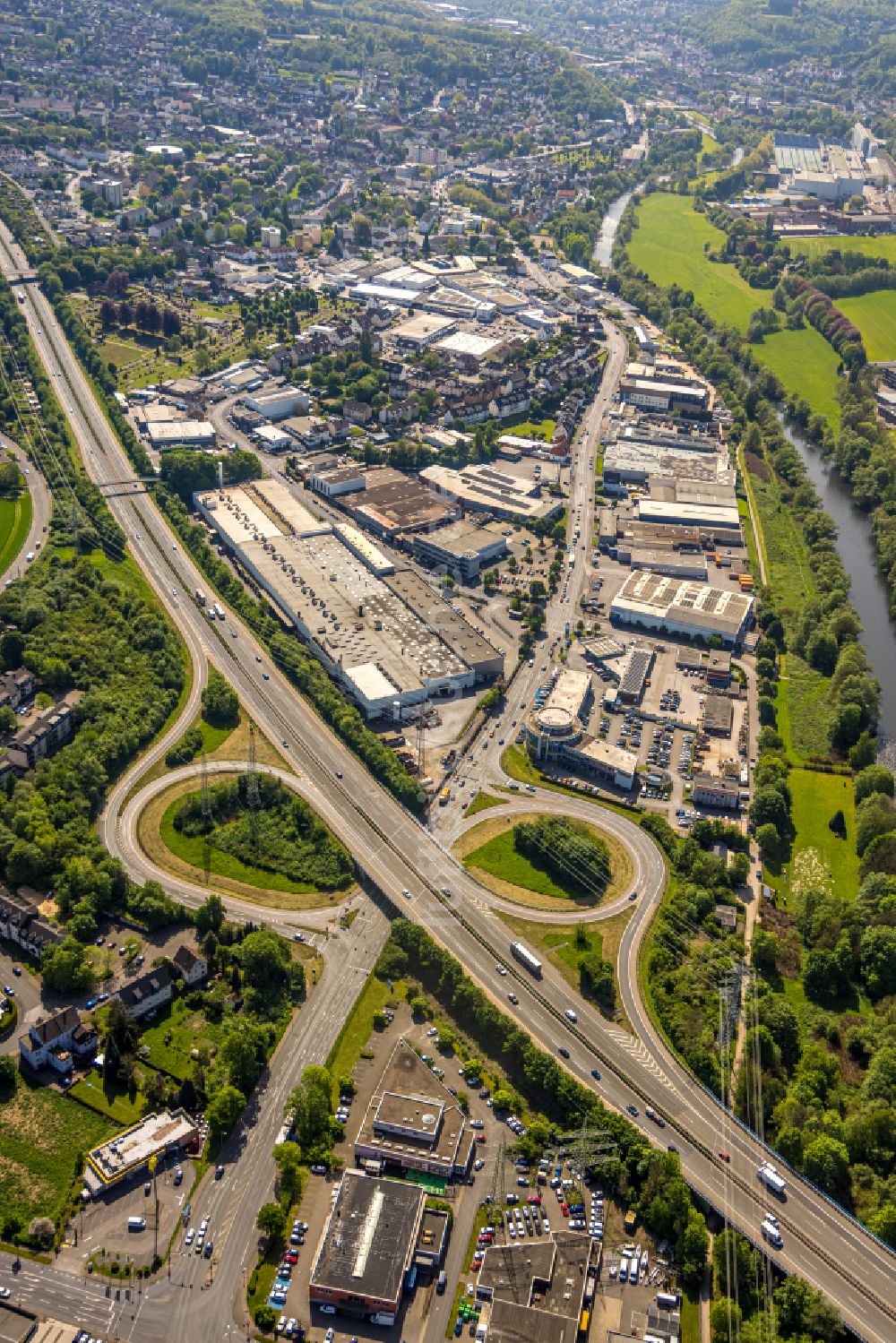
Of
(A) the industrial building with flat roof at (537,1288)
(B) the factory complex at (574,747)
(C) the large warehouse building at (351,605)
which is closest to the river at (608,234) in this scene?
(C) the large warehouse building at (351,605)

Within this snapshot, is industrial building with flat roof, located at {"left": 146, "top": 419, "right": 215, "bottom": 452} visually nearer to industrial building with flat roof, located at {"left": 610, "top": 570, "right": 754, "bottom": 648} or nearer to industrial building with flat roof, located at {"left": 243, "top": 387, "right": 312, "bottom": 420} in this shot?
industrial building with flat roof, located at {"left": 243, "top": 387, "right": 312, "bottom": 420}

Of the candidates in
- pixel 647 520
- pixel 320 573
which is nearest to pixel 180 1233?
pixel 320 573

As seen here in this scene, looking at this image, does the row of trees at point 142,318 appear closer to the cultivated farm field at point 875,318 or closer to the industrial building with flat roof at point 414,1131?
the cultivated farm field at point 875,318

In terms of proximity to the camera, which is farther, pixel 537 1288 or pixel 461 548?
pixel 461 548

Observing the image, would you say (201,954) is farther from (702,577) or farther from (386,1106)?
(702,577)

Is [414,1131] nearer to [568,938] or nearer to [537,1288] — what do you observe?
[537,1288]

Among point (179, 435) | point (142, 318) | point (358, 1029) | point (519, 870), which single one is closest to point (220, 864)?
point (358, 1029)

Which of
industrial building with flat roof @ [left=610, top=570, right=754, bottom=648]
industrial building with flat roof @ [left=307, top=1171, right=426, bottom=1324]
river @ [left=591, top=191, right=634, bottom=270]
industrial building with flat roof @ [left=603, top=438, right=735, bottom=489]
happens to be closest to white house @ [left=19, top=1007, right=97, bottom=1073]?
industrial building with flat roof @ [left=307, top=1171, right=426, bottom=1324]

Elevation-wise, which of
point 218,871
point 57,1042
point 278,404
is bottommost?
point 218,871
